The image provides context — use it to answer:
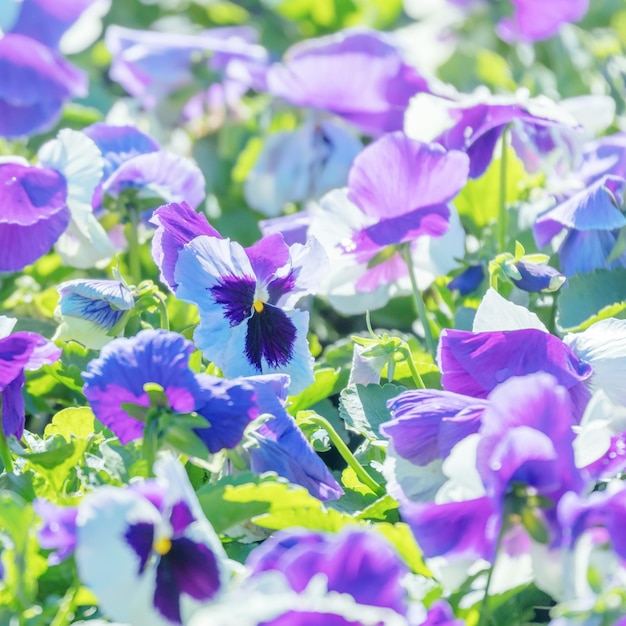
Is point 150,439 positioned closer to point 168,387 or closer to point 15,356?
point 168,387

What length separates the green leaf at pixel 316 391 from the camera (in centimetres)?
101

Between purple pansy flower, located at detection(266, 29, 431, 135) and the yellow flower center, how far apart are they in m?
0.92

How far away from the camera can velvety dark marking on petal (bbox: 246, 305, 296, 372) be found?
0.89 meters

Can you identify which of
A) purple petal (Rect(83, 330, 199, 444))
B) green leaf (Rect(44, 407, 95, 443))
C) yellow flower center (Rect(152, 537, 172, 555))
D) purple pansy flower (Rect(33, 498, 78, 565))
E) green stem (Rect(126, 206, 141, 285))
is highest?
purple petal (Rect(83, 330, 199, 444))

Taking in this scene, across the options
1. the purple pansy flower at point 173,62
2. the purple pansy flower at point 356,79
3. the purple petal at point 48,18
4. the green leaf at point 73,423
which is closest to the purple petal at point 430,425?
the green leaf at point 73,423

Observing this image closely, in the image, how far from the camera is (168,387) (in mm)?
750

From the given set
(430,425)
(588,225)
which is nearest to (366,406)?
(430,425)

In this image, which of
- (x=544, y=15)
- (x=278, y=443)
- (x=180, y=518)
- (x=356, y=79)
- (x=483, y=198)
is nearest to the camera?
(x=180, y=518)

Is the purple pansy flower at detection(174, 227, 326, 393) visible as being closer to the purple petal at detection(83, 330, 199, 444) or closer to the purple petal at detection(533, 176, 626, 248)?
the purple petal at detection(83, 330, 199, 444)

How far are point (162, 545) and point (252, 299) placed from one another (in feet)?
0.91

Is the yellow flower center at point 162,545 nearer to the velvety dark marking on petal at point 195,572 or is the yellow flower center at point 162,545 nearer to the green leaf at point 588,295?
the velvety dark marking on petal at point 195,572

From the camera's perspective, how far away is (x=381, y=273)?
3.78ft

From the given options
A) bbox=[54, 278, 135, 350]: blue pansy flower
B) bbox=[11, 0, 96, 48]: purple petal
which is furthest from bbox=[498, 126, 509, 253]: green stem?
bbox=[11, 0, 96, 48]: purple petal

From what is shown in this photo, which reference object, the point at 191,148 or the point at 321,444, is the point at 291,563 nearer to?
the point at 321,444
